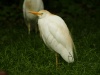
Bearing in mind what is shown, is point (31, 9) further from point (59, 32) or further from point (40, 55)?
point (59, 32)

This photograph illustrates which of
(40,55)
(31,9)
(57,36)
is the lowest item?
(40,55)

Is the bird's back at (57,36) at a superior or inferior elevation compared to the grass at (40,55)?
superior

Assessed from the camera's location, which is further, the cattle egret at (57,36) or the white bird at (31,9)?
the white bird at (31,9)

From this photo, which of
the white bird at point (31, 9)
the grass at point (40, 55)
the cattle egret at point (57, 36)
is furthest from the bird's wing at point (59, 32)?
the white bird at point (31, 9)

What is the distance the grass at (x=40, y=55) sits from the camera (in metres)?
6.30

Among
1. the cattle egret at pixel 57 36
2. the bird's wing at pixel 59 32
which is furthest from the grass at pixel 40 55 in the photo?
the bird's wing at pixel 59 32

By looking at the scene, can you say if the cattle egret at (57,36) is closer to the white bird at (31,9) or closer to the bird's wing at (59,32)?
the bird's wing at (59,32)

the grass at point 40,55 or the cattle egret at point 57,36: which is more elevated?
the cattle egret at point 57,36

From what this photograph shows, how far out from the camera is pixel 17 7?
11.3 metres

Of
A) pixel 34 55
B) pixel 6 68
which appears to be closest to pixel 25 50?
pixel 34 55

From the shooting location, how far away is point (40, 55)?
7109 mm

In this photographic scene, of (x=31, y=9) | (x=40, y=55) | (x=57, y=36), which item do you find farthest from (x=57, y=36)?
(x=31, y=9)

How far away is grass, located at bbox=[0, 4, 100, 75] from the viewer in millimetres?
6297

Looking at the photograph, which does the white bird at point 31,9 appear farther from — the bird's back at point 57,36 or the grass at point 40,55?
the bird's back at point 57,36
